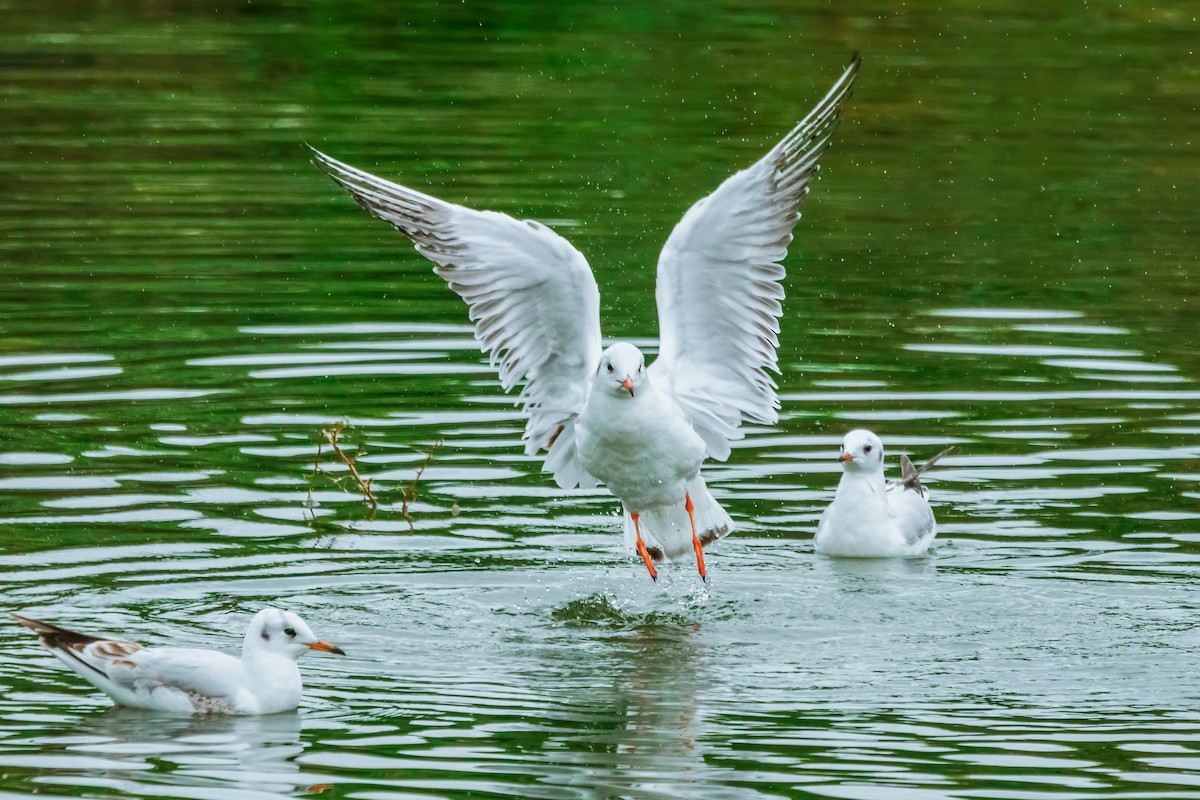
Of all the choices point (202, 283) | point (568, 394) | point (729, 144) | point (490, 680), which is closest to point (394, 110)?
point (729, 144)

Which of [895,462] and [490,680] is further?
[895,462]

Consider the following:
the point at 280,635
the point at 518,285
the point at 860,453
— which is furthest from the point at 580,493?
the point at 280,635

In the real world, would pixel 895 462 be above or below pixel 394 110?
below

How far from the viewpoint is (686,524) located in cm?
1209

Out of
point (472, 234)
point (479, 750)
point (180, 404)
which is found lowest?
point (479, 750)

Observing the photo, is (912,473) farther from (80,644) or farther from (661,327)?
(80,644)

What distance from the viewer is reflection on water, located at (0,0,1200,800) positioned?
916 centimetres

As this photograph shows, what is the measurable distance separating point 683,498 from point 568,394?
32.4 inches

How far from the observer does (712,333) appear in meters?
12.0

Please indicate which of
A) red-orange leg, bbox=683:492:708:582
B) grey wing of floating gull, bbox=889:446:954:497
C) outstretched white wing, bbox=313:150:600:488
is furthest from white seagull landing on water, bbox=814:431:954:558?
outstretched white wing, bbox=313:150:600:488

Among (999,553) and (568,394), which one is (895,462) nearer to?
(999,553)

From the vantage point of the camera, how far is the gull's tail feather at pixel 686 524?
476 inches

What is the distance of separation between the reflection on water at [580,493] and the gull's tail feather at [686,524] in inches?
6.4

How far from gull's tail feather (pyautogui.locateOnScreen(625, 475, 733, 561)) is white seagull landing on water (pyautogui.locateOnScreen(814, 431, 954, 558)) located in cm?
58
